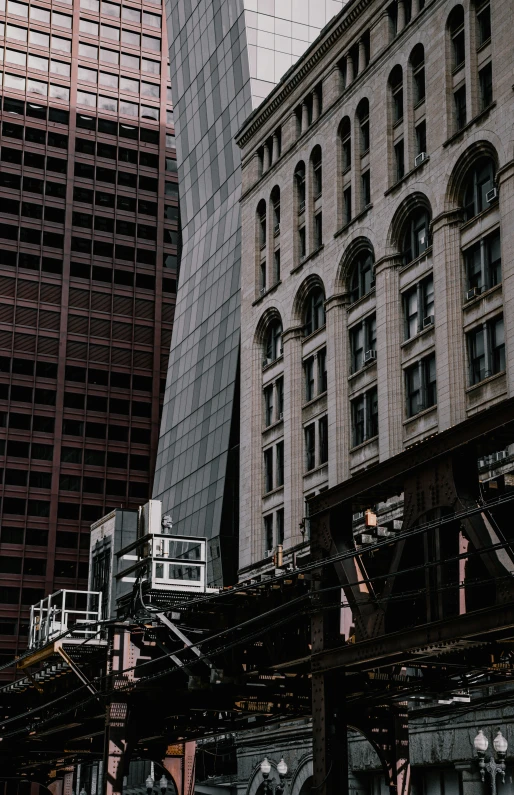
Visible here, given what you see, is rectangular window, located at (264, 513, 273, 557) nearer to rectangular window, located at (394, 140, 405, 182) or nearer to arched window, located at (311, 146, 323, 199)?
arched window, located at (311, 146, 323, 199)

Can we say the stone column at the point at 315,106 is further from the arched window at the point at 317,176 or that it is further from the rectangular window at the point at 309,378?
the rectangular window at the point at 309,378

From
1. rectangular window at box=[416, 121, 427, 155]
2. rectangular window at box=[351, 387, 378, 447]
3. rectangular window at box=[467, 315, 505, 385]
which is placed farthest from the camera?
rectangular window at box=[351, 387, 378, 447]

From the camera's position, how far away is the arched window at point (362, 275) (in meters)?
59.2

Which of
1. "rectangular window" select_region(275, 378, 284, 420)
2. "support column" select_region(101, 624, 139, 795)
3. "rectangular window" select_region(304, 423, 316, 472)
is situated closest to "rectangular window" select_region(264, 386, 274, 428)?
"rectangular window" select_region(275, 378, 284, 420)

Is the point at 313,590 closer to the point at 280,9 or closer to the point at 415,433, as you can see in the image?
the point at 415,433

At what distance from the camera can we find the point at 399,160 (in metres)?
58.0

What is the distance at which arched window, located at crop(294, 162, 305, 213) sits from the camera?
6788 centimetres

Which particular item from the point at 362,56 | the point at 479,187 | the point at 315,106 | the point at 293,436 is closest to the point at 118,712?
the point at 479,187

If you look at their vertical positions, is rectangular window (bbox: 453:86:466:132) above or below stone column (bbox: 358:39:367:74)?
below

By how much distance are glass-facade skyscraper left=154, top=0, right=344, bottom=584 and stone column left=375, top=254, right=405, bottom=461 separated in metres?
20.1

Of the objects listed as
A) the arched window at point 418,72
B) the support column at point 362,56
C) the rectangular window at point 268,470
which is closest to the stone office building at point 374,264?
the arched window at point 418,72

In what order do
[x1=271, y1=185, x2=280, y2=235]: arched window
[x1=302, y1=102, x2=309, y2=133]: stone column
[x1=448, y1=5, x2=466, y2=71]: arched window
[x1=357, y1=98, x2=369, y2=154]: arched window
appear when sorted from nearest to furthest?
[x1=448, y1=5, x2=466, y2=71]: arched window
[x1=357, y1=98, x2=369, y2=154]: arched window
[x1=302, y1=102, x2=309, y2=133]: stone column
[x1=271, y1=185, x2=280, y2=235]: arched window

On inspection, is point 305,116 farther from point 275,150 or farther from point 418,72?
point 418,72

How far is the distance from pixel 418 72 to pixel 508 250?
512 inches
